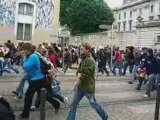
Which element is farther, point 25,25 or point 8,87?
point 25,25

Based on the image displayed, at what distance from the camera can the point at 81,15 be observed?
67.2 meters

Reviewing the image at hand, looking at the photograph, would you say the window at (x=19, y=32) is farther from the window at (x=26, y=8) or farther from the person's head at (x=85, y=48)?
the person's head at (x=85, y=48)

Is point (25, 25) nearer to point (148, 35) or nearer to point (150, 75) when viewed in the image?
point (148, 35)

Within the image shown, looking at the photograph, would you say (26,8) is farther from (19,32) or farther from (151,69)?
(151,69)

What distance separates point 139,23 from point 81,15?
567 inches

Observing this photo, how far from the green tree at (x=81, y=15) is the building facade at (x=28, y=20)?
2531 centimetres

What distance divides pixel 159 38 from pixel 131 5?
133 ft

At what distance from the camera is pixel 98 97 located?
556 inches

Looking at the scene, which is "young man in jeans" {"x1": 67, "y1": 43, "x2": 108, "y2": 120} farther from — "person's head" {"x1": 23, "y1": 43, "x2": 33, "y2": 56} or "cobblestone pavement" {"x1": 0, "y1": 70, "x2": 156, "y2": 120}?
"person's head" {"x1": 23, "y1": 43, "x2": 33, "y2": 56}

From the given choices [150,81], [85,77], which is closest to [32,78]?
[85,77]

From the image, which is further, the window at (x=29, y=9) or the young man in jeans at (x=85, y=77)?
the window at (x=29, y=9)

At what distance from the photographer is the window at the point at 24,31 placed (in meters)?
39.5

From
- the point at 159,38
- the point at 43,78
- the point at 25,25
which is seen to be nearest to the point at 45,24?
the point at 25,25

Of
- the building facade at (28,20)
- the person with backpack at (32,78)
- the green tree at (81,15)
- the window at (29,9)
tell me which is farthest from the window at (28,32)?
the person with backpack at (32,78)
